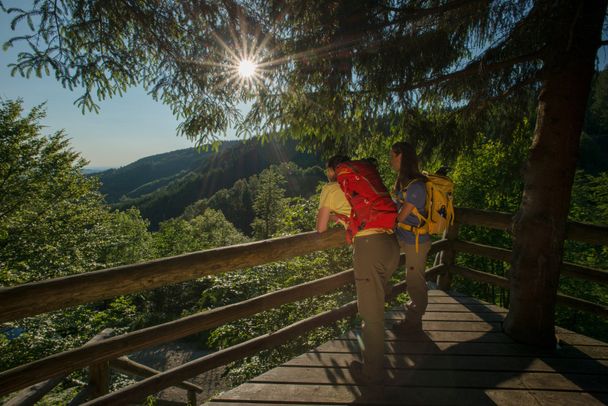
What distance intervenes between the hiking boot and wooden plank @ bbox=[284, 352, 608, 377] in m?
0.12

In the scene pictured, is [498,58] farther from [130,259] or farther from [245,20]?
[130,259]

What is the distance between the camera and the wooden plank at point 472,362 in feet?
9.50

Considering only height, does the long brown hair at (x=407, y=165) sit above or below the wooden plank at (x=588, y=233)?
above

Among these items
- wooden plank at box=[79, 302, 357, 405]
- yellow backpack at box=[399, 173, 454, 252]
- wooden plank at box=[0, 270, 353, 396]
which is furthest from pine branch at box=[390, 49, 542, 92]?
wooden plank at box=[79, 302, 357, 405]

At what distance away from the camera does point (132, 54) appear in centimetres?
339

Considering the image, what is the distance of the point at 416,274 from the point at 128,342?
2.72 meters

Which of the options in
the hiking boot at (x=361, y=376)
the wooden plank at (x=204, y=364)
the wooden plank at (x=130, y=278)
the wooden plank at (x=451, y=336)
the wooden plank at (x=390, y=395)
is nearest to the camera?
the wooden plank at (x=130, y=278)

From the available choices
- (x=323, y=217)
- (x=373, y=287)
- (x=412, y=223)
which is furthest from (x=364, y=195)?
(x=412, y=223)

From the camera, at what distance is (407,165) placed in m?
3.04

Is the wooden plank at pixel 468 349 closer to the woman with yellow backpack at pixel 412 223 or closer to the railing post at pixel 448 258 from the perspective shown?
the woman with yellow backpack at pixel 412 223

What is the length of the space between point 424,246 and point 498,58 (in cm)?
240

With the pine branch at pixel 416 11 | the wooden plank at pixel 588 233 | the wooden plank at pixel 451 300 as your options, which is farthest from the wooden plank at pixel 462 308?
the pine branch at pixel 416 11

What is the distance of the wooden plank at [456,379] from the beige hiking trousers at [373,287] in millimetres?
281

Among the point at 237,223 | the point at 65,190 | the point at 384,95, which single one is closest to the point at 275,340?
the point at 384,95
